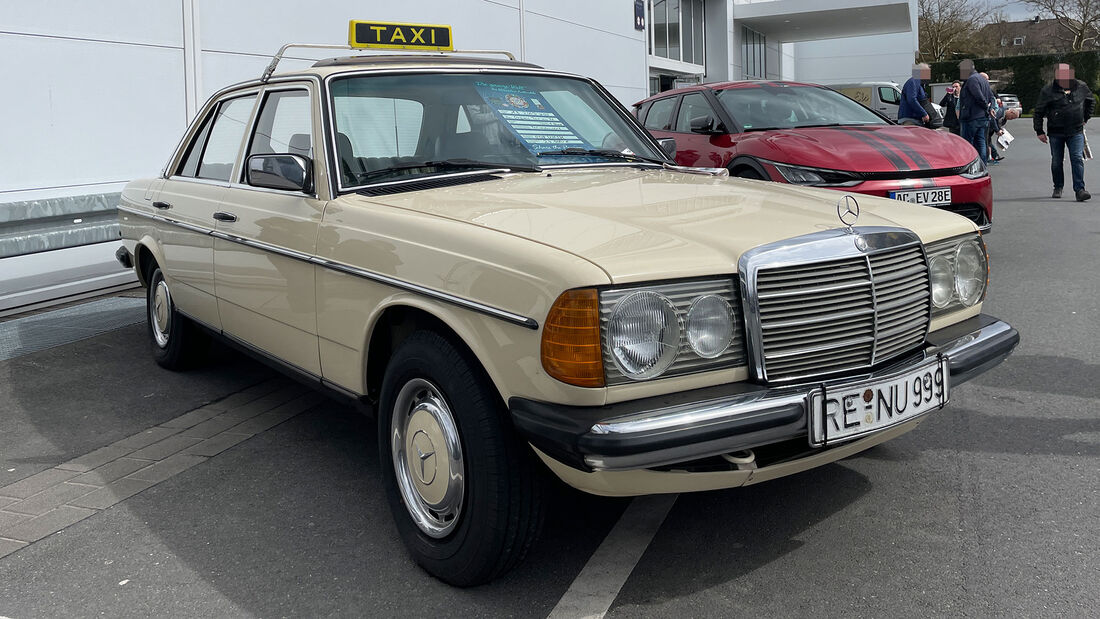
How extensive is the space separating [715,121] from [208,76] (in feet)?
17.8

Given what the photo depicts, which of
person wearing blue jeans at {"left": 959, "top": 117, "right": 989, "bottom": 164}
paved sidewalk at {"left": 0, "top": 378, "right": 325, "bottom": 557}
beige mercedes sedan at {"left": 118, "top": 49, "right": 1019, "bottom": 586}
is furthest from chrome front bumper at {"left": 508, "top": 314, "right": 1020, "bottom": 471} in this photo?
person wearing blue jeans at {"left": 959, "top": 117, "right": 989, "bottom": 164}

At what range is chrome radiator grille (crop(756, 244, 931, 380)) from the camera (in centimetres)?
277

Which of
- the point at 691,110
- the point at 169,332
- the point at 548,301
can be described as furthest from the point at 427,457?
the point at 691,110

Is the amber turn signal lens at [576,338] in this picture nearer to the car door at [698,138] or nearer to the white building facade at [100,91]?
the car door at [698,138]

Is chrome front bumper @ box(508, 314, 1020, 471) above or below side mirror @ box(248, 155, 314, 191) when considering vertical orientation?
below

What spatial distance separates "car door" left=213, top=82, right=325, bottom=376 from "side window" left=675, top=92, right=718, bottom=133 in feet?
16.9

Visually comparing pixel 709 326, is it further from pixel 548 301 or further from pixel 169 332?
pixel 169 332

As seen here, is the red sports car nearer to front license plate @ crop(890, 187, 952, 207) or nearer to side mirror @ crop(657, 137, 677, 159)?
front license plate @ crop(890, 187, 952, 207)

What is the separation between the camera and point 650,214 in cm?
313

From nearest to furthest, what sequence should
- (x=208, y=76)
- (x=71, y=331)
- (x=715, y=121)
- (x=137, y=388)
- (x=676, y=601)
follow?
1. (x=676, y=601)
2. (x=137, y=388)
3. (x=71, y=331)
4. (x=715, y=121)
5. (x=208, y=76)

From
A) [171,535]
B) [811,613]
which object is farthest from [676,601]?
[171,535]

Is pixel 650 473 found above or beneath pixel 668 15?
beneath

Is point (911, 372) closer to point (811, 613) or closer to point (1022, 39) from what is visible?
point (811, 613)

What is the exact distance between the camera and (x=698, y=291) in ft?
8.77
